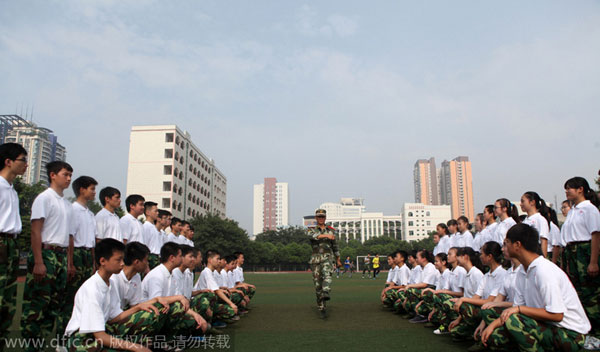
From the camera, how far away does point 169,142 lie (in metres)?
46.4

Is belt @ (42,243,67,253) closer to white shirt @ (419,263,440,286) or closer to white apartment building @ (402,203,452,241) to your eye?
white shirt @ (419,263,440,286)

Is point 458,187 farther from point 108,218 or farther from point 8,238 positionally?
point 8,238

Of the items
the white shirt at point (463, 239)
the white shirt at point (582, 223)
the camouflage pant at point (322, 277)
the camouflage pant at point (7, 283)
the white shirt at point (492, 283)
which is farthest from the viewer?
the white shirt at point (463, 239)

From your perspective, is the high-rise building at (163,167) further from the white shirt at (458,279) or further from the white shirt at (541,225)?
the white shirt at (541,225)

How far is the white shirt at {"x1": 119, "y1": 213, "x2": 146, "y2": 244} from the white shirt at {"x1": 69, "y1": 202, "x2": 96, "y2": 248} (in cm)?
116

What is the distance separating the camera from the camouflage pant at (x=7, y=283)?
3.48m

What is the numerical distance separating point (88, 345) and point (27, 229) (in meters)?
27.2

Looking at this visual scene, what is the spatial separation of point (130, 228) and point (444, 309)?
4570 mm

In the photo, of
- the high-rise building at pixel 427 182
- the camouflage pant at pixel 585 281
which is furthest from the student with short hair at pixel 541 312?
the high-rise building at pixel 427 182

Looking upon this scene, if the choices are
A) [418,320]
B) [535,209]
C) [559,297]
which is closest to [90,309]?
[559,297]

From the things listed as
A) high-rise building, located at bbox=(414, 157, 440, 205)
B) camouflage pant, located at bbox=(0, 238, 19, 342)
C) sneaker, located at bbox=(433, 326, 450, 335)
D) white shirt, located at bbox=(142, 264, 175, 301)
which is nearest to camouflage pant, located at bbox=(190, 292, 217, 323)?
white shirt, located at bbox=(142, 264, 175, 301)

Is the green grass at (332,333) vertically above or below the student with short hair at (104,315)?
below

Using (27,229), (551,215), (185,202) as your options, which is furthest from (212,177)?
(551,215)

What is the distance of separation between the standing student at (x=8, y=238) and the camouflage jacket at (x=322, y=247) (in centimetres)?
453
